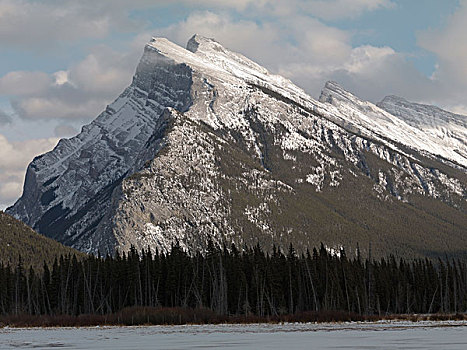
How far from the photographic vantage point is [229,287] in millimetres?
168125

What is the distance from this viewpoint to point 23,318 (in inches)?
6122

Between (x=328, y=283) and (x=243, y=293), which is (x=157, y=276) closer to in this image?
(x=243, y=293)

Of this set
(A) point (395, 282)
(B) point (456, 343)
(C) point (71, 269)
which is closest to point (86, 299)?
(C) point (71, 269)

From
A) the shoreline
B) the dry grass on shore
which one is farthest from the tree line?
the shoreline

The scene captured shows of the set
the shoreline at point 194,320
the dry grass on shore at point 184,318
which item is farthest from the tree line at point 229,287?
the shoreline at point 194,320

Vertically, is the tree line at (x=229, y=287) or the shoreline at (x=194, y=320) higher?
the tree line at (x=229, y=287)

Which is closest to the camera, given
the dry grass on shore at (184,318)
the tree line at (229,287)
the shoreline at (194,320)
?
the shoreline at (194,320)

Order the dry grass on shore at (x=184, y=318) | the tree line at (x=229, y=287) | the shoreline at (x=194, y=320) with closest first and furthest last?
the shoreline at (x=194, y=320) < the dry grass on shore at (x=184, y=318) < the tree line at (x=229, y=287)

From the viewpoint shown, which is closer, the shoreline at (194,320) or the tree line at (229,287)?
the shoreline at (194,320)

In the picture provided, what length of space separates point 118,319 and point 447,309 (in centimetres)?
8541

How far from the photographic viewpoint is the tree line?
536 ft

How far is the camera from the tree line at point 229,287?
163 m

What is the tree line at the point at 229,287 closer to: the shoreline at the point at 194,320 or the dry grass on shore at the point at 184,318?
the dry grass on shore at the point at 184,318

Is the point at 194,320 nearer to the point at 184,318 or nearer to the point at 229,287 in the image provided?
the point at 184,318
